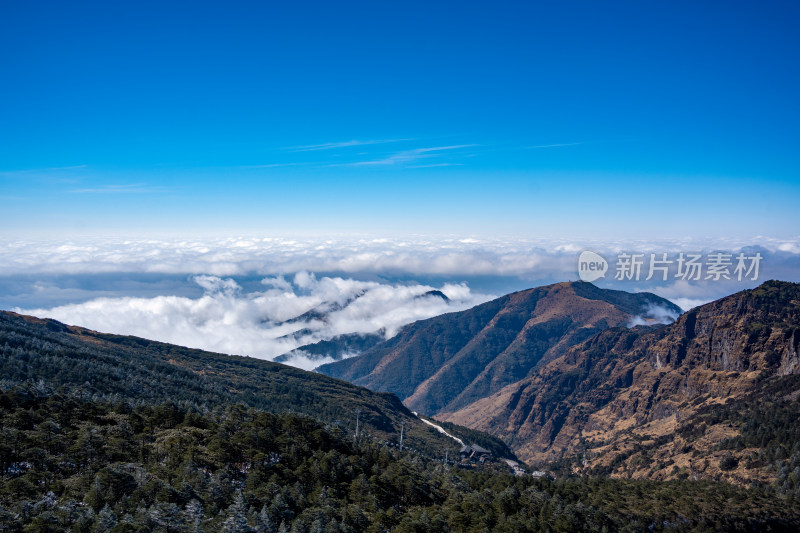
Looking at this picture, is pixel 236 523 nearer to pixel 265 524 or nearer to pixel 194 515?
pixel 265 524

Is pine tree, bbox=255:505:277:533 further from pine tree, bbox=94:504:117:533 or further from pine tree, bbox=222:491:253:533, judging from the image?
A: pine tree, bbox=94:504:117:533

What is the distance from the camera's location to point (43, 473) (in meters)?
66.0

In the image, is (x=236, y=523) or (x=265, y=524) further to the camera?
(x=265, y=524)

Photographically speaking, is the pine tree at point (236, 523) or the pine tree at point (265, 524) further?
the pine tree at point (265, 524)

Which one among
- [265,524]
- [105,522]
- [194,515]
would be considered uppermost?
[105,522]

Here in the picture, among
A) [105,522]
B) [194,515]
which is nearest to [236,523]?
[194,515]

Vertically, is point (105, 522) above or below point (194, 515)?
above

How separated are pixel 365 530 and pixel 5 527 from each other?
40.4 m

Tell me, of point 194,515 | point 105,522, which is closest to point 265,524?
point 194,515

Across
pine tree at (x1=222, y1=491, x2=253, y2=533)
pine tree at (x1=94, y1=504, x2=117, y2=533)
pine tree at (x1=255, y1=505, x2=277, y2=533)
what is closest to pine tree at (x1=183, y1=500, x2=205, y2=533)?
pine tree at (x1=222, y1=491, x2=253, y2=533)

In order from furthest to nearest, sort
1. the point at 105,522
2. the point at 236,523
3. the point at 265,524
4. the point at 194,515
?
the point at 265,524 → the point at 194,515 → the point at 236,523 → the point at 105,522

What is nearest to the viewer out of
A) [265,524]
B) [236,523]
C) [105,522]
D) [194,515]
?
[105,522]

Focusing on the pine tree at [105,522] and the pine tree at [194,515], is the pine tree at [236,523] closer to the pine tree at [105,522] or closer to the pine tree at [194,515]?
the pine tree at [194,515]

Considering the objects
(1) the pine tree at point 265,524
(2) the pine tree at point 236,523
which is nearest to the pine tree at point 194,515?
(2) the pine tree at point 236,523
